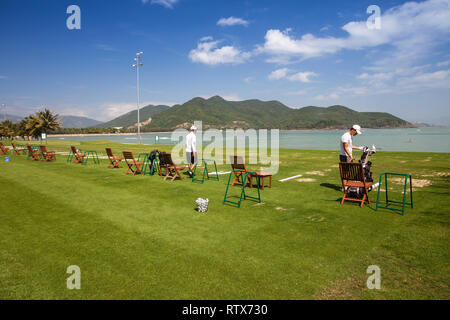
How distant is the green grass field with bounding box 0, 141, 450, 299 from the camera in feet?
11.4

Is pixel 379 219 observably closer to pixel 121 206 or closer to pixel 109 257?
pixel 109 257

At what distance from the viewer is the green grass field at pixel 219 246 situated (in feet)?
11.4

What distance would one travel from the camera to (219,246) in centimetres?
475

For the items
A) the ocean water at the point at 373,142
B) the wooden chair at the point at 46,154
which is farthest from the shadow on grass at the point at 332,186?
the wooden chair at the point at 46,154

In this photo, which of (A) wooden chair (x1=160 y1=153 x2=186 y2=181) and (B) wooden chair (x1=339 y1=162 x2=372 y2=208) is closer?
(B) wooden chair (x1=339 y1=162 x2=372 y2=208)

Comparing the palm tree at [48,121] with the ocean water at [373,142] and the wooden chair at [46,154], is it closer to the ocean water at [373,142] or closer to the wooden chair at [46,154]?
the ocean water at [373,142]

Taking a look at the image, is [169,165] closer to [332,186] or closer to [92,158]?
[332,186]

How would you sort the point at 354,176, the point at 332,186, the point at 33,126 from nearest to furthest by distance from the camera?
1. the point at 354,176
2. the point at 332,186
3. the point at 33,126

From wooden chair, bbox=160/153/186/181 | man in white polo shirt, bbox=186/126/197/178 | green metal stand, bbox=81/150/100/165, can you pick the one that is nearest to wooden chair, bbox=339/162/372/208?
man in white polo shirt, bbox=186/126/197/178

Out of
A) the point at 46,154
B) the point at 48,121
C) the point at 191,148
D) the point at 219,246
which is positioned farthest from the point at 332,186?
the point at 48,121

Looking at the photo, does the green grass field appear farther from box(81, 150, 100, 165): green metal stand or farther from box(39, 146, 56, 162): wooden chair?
box(39, 146, 56, 162): wooden chair

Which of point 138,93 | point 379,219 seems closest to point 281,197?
point 379,219

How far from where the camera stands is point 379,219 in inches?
240
